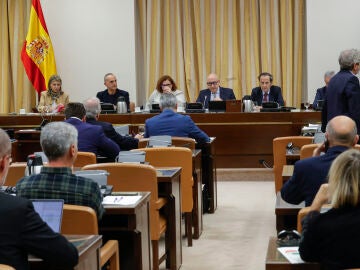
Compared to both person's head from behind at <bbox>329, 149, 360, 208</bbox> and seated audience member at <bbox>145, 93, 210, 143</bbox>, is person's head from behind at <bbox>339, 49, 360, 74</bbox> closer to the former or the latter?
seated audience member at <bbox>145, 93, 210, 143</bbox>

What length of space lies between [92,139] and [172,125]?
1008 millimetres

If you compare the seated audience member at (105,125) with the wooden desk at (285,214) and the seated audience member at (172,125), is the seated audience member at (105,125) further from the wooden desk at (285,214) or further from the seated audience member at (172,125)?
the wooden desk at (285,214)

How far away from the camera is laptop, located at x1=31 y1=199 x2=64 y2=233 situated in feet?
9.21

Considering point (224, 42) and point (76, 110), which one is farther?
point (224, 42)

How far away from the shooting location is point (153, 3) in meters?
11.6

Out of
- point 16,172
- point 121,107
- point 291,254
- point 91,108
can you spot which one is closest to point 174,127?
point 91,108

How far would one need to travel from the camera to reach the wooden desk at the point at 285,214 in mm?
3580

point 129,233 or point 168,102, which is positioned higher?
point 168,102

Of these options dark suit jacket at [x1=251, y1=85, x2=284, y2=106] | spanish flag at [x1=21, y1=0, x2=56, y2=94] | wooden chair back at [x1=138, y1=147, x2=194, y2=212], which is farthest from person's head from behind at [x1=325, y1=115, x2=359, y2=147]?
spanish flag at [x1=21, y1=0, x2=56, y2=94]

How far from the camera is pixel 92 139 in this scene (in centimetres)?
592

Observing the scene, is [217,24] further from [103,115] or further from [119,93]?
[103,115]

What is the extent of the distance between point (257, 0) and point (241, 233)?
20.1 feet

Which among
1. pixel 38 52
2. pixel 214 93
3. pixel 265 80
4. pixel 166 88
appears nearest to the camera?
pixel 166 88

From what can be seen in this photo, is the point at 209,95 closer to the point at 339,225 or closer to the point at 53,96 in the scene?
the point at 53,96
